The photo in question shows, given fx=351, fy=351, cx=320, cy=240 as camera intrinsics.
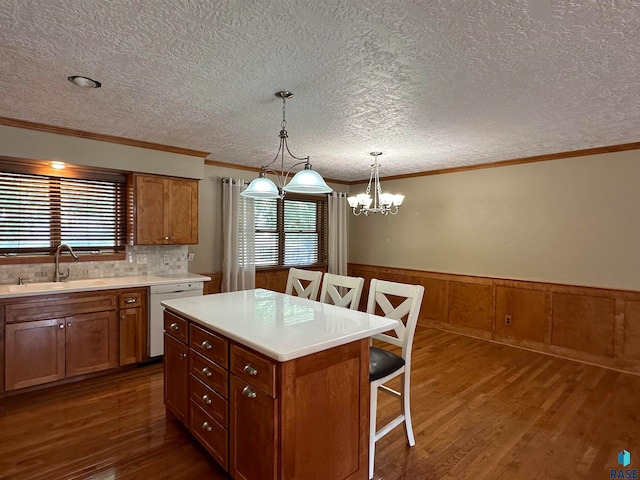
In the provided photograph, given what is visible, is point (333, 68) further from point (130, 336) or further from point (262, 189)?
point (130, 336)

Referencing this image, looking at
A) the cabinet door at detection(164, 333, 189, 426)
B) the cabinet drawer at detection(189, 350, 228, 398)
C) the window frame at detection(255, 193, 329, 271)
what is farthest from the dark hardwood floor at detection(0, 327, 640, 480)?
the window frame at detection(255, 193, 329, 271)

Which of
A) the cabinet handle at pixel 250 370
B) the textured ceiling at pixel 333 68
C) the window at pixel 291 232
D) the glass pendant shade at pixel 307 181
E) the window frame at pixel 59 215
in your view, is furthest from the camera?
the window at pixel 291 232

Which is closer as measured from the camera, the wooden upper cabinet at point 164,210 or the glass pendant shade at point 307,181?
the glass pendant shade at point 307,181

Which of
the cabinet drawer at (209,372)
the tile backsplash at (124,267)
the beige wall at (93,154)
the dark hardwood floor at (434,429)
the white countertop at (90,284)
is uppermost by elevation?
the beige wall at (93,154)

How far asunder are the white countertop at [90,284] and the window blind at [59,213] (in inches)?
16.6

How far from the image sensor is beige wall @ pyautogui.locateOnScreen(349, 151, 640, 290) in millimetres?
3709

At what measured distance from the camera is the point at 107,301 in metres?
3.38

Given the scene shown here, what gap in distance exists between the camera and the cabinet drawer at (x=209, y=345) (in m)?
1.92

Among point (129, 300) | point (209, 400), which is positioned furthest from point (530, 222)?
point (129, 300)

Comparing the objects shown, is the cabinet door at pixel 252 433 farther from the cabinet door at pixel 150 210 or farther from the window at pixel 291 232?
the window at pixel 291 232

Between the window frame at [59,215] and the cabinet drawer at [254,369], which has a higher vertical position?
the window frame at [59,215]

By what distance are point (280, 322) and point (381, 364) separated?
0.69 m

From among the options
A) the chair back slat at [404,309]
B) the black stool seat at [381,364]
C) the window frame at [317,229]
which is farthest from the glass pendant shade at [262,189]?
the window frame at [317,229]

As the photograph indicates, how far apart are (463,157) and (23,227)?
15.8 ft
